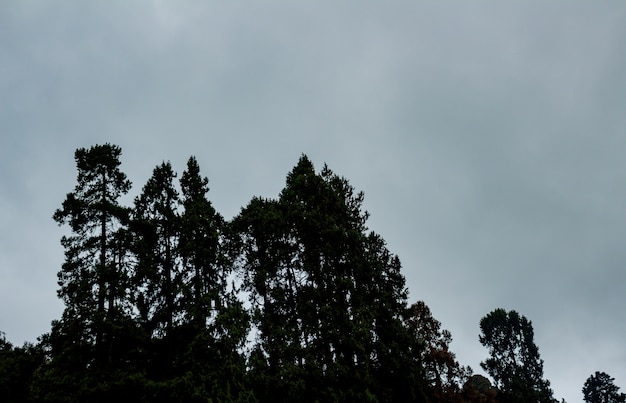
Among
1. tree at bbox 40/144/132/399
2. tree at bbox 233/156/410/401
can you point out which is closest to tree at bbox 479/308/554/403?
tree at bbox 233/156/410/401

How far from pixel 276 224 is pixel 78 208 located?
10993mm

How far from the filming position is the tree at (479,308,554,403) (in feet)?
166

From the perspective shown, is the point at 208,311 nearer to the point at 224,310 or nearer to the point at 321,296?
the point at 224,310

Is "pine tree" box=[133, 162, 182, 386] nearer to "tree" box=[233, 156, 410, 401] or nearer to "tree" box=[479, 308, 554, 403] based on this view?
"tree" box=[233, 156, 410, 401]

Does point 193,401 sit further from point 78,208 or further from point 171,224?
point 78,208

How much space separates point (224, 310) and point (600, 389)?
75259 mm

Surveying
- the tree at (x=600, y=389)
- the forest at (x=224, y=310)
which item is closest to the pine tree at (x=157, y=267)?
the forest at (x=224, y=310)

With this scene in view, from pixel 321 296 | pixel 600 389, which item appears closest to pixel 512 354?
pixel 600 389

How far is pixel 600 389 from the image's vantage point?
6769 centimetres

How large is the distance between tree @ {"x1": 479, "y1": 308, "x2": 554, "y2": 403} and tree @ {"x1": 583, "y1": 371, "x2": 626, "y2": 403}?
22.9 metres

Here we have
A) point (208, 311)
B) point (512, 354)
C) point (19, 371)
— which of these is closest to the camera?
point (19, 371)

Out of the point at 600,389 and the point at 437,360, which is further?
the point at 600,389

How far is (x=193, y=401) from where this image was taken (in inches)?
724

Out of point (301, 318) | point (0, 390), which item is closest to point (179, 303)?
point (301, 318)
